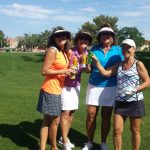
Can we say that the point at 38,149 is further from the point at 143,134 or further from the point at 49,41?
the point at 143,134

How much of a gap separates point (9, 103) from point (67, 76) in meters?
5.34

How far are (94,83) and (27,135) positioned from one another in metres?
1.99

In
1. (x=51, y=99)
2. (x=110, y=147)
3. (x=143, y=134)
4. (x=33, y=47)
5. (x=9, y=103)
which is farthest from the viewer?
(x=33, y=47)

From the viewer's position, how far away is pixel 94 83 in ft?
21.4

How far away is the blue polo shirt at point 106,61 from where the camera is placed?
6.41 m

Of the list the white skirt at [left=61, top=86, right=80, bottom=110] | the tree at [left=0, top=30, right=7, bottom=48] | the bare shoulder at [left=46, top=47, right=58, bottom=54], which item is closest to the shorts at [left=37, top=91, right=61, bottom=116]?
the white skirt at [left=61, top=86, right=80, bottom=110]

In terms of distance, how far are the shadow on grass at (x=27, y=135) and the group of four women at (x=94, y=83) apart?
1.89 ft

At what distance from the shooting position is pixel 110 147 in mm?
7074

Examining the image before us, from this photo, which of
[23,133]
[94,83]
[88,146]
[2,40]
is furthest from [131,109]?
[2,40]

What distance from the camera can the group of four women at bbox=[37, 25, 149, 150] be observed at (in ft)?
19.1

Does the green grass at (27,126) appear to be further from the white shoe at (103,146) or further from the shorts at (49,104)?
the shorts at (49,104)

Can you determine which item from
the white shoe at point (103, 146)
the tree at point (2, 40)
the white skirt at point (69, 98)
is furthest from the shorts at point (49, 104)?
the tree at point (2, 40)

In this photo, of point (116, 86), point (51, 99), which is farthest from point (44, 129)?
point (116, 86)

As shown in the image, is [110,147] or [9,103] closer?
[110,147]
